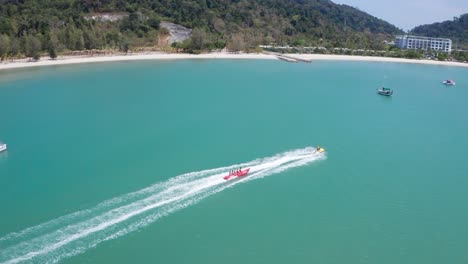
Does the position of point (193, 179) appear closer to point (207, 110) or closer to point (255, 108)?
point (207, 110)

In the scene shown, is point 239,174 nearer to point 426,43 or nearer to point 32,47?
point 32,47

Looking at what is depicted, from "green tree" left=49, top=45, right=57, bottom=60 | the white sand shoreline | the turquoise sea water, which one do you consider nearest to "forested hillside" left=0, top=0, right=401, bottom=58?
"green tree" left=49, top=45, right=57, bottom=60

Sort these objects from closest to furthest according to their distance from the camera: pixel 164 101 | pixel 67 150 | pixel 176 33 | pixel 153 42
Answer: pixel 67 150
pixel 164 101
pixel 153 42
pixel 176 33

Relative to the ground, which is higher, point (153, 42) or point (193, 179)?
point (153, 42)

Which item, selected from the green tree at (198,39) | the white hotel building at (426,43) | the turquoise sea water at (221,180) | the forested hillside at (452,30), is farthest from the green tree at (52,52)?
the forested hillside at (452,30)

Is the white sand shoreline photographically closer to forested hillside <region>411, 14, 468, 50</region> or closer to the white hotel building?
the white hotel building

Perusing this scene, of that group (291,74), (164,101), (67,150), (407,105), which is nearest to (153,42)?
(291,74)
